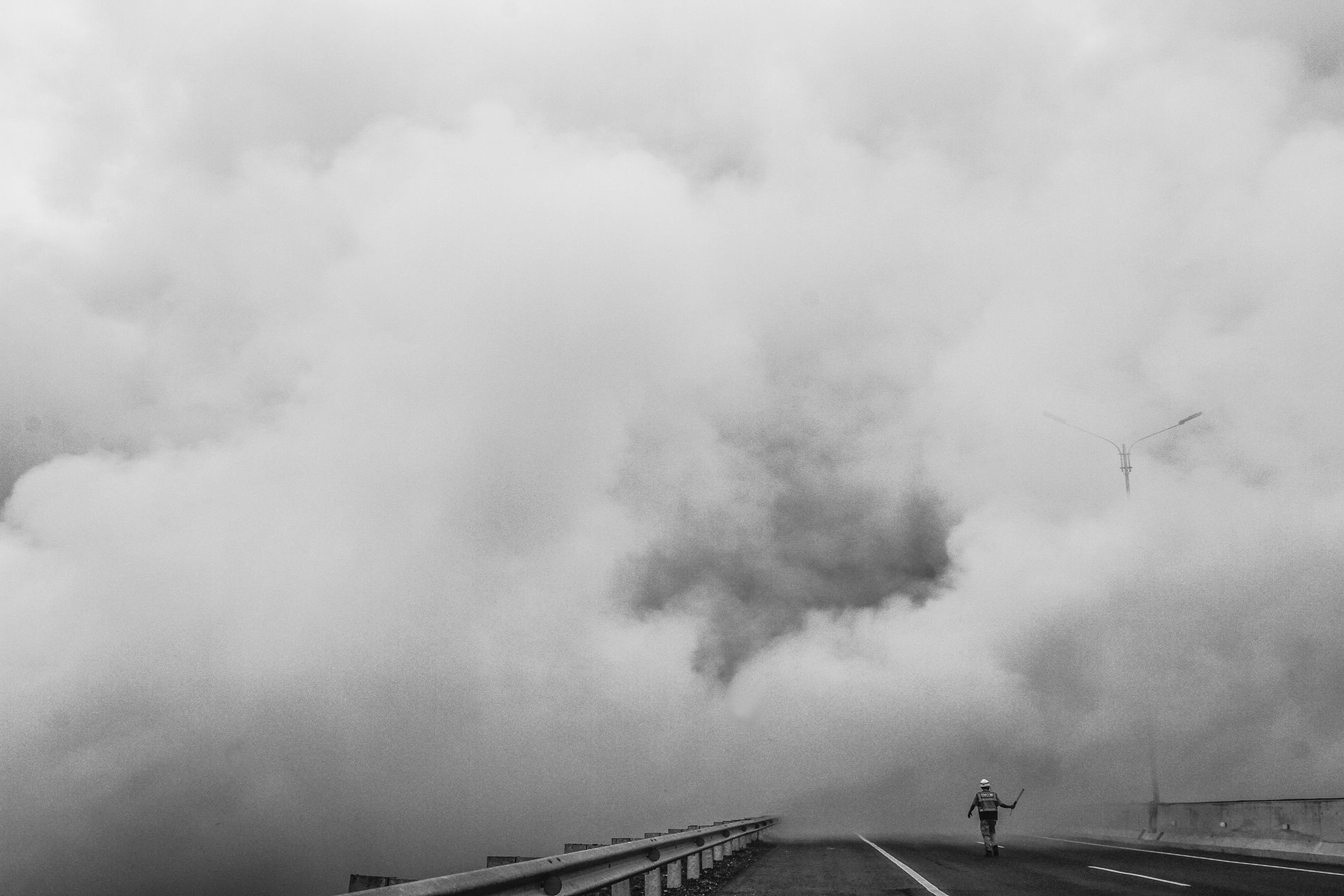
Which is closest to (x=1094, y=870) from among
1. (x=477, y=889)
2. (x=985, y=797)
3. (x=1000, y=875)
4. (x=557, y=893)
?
(x=1000, y=875)

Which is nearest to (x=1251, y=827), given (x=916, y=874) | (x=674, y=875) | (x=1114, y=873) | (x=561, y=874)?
(x=1114, y=873)

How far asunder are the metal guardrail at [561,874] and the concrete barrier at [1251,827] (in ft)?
46.2

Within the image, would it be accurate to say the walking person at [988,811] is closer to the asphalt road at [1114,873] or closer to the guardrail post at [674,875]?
the asphalt road at [1114,873]

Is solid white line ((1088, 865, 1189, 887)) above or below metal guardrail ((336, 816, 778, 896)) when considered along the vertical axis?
below

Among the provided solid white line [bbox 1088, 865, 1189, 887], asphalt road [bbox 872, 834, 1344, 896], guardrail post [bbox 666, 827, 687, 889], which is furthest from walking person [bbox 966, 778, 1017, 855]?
guardrail post [bbox 666, 827, 687, 889]

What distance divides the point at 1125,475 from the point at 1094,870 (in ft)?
68.2

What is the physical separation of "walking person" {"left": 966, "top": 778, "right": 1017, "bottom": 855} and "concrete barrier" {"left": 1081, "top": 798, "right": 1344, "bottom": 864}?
4.95 metres

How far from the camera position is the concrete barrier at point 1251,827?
19391 mm

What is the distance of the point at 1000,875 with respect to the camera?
16.7 metres

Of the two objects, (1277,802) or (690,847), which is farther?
→ (1277,802)

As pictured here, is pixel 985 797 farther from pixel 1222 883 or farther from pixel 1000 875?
pixel 1222 883

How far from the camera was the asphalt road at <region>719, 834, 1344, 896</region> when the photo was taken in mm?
13844

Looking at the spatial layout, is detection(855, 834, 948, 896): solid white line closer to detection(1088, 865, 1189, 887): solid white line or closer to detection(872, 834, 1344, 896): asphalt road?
detection(872, 834, 1344, 896): asphalt road

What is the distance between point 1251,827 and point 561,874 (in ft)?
71.1
